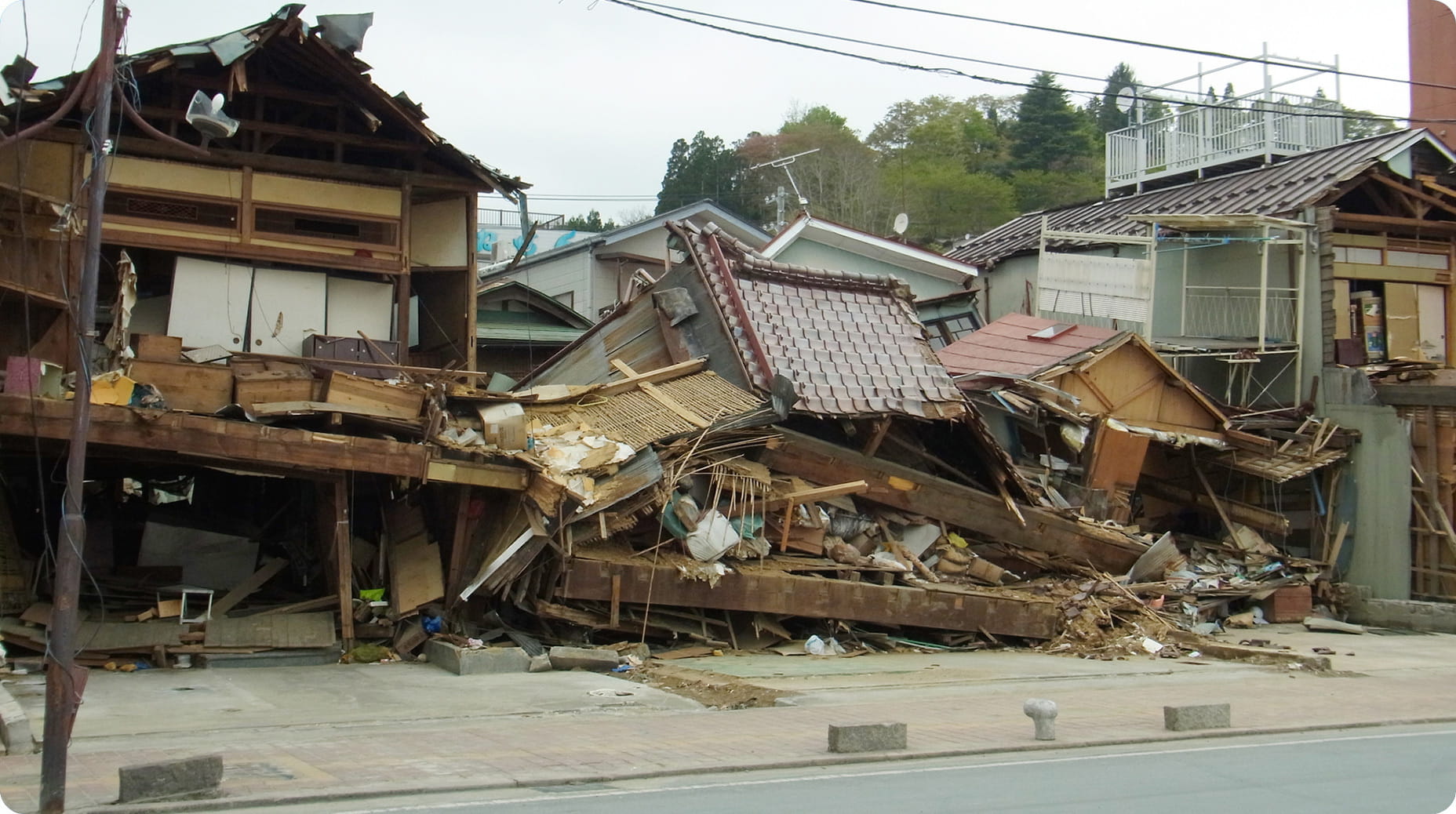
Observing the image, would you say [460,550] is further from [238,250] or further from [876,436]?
[876,436]

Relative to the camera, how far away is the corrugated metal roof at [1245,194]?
23359 mm

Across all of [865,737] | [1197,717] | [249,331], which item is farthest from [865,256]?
[865,737]

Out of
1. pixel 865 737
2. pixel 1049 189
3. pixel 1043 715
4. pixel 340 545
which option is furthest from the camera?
pixel 1049 189

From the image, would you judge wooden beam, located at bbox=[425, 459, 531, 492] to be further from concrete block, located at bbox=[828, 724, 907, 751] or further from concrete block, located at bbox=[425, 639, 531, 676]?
concrete block, located at bbox=[828, 724, 907, 751]

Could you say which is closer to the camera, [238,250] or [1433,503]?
[238,250]

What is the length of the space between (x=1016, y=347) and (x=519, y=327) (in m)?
9.87

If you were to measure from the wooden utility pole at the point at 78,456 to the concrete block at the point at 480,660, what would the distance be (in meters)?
5.42

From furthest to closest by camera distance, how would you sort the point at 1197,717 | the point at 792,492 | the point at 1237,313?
the point at 1237,313, the point at 792,492, the point at 1197,717

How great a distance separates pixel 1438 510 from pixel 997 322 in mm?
7984

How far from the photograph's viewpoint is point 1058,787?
26.9ft

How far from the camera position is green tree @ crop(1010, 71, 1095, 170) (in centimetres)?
5562

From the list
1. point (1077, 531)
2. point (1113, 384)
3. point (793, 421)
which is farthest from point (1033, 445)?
point (793, 421)

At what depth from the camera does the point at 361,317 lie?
1678 centimetres

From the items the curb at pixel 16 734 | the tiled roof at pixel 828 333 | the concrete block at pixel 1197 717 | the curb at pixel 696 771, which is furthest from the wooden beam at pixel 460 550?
the concrete block at pixel 1197 717
